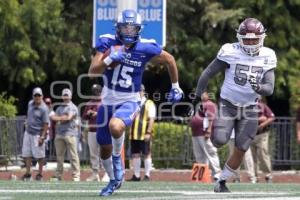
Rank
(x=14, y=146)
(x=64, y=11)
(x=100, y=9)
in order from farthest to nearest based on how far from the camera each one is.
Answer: (x=64, y=11)
(x=14, y=146)
(x=100, y=9)

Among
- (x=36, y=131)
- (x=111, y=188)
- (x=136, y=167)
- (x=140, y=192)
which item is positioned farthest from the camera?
(x=36, y=131)

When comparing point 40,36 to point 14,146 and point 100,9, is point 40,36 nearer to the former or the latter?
point 14,146

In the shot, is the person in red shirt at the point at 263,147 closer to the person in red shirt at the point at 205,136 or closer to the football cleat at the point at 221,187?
the person in red shirt at the point at 205,136

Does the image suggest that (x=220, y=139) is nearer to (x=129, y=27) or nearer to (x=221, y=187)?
(x=221, y=187)

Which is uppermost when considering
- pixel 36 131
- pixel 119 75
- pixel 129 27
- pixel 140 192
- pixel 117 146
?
pixel 129 27

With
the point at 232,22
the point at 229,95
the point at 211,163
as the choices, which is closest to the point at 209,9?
the point at 232,22

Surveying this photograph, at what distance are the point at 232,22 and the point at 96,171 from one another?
718 cm

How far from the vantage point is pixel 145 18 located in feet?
56.6

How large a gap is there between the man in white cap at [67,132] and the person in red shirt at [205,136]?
2.03 metres

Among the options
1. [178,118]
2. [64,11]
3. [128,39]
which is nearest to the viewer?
[128,39]

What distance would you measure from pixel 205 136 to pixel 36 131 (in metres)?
2.89

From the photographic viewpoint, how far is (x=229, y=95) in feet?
37.3

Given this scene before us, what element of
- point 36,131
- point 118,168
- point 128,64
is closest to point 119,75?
point 128,64

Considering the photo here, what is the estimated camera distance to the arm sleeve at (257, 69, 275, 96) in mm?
10953
